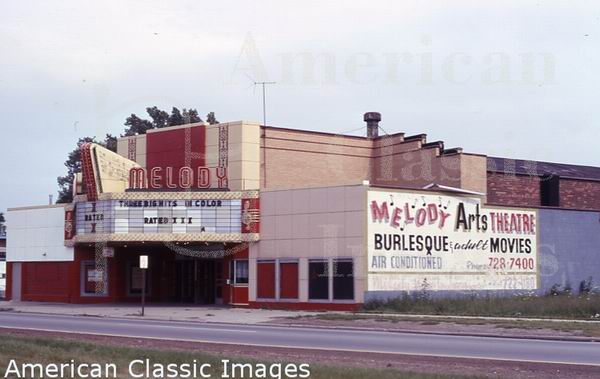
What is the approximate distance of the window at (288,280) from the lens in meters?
42.6

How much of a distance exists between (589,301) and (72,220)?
27082mm

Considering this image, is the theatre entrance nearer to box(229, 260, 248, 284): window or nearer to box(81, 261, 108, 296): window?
box(229, 260, 248, 284): window

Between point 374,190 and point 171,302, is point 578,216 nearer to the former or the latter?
point 374,190

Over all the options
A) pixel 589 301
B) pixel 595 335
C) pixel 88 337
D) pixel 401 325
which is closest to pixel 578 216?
pixel 589 301

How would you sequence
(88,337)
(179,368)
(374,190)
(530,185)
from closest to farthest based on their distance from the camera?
(179,368) < (88,337) < (374,190) < (530,185)

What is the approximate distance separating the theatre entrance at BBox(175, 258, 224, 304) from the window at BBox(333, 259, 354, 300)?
7980mm

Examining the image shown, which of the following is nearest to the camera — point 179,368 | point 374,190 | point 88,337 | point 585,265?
point 179,368

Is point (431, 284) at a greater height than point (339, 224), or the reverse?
point (339, 224)

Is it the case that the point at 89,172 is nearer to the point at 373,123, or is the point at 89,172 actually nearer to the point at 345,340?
the point at 373,123

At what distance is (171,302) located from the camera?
2008 inches

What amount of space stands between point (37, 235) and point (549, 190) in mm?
29045

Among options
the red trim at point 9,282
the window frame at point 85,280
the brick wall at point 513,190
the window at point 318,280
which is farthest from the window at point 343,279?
the red trim at point 9,282

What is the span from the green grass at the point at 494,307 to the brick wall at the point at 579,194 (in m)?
14.5

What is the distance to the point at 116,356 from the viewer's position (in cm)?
1853
